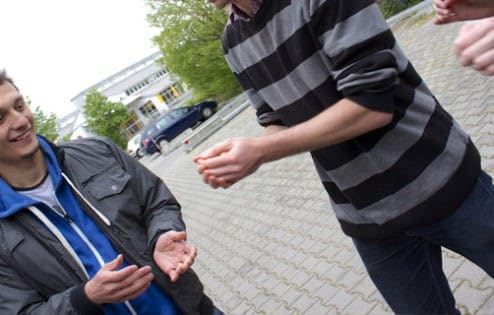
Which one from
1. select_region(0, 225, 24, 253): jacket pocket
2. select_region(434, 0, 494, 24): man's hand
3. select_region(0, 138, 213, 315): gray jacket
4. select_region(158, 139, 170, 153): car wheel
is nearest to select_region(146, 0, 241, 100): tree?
select_region(158, 139, 170, 153): car wheel

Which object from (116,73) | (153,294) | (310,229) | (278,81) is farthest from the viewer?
(116,73)

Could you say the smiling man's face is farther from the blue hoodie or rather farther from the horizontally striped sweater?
the horizontally striped sweater

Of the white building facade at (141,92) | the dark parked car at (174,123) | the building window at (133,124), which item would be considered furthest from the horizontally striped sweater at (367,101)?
the building window at (133,124)

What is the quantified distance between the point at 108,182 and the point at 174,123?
21.9 metres

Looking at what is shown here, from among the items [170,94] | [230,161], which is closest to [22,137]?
[230,161]

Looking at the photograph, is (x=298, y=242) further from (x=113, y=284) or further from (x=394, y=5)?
(x=394, y=5)

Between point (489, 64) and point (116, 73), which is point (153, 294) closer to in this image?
point (489, 64)

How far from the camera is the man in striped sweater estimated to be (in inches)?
52.5

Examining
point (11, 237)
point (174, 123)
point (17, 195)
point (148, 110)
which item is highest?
point (17, 195)

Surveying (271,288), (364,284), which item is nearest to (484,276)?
(364,284)

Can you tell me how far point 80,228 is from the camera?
202 cm

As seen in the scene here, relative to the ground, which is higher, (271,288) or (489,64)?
(489,64)

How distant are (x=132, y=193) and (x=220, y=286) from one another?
3.55m

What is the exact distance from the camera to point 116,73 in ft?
225
